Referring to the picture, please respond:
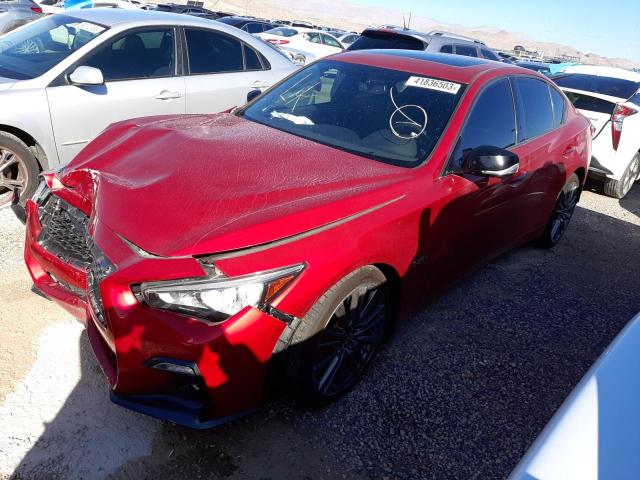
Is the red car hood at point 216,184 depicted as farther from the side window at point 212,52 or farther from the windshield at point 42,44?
the side window at point 212,52

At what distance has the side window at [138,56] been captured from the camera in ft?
14.8

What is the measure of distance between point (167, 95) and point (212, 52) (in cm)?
79

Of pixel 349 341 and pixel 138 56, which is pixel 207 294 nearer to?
pixel 349 341

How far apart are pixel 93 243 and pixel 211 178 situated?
1.97 feet

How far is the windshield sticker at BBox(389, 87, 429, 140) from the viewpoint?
3027 millimetres

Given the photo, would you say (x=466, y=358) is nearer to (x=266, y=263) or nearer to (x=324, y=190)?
(x=324, y=190)

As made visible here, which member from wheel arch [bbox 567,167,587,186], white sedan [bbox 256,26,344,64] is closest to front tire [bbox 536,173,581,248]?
wheel arch [bbox 567,167,587,186]

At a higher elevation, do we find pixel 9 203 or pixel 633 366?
pixel 633 366

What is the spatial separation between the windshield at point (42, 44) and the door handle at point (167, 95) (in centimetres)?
68

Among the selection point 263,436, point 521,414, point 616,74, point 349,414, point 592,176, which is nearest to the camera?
point 263,436

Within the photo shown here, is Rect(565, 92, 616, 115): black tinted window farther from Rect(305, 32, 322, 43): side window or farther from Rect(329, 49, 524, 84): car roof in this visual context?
Rect(305, 32, 322, 43): side window

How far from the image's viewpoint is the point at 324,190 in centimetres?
247

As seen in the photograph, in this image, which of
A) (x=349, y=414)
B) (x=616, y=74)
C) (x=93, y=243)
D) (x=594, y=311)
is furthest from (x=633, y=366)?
(x=616, y=74)

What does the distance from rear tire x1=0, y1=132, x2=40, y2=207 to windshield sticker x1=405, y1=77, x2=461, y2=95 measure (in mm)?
2957
